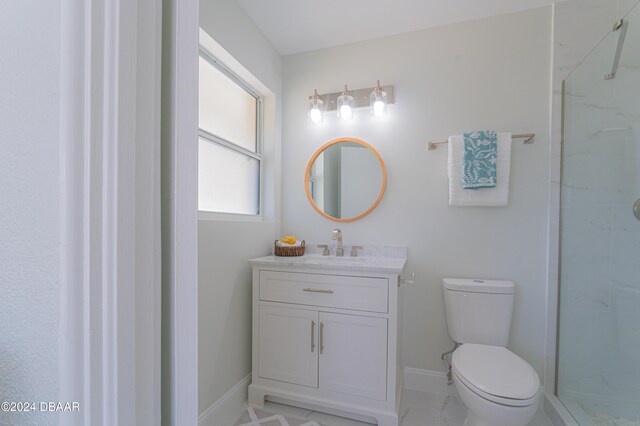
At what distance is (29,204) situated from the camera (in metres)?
0.42

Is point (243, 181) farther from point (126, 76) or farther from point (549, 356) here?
point (549, 356)

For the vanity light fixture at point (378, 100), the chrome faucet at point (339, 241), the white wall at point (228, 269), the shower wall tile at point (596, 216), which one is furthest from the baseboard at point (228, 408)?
the vanity light fixture at point (378, 100)

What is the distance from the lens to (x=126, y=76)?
1.27ft

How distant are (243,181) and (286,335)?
1045 mm

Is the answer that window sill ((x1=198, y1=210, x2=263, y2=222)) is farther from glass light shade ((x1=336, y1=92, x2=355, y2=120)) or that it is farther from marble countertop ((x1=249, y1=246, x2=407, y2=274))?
glass light shade ((x1=336, y1=92, x2=355, y2=120))

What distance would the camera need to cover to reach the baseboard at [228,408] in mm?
1474

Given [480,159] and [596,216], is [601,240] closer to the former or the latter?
[596,216]

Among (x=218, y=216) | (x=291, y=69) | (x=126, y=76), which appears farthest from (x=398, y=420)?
(x=291, y=69)

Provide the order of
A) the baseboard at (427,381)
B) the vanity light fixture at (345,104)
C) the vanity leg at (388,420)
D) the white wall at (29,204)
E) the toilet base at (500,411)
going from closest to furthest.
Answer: the white wall at (29,204)
the toilet base at (500,411)
the vanity leg at (388,420)
the baseboard at (427,381)
the vanity light fixture at (345,104)

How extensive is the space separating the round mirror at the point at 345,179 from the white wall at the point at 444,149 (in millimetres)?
58

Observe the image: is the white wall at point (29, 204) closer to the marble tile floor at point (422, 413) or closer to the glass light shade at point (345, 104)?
the marble tile floor at point (422, 413)

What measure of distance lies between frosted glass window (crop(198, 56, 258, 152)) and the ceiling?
1.51 ft

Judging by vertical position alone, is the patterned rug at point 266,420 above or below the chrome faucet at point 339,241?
below

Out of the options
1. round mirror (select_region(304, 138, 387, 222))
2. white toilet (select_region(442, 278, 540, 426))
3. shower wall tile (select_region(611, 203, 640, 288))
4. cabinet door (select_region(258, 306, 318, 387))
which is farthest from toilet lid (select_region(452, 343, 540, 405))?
round mirror (select_region(304, 138, 387, 222))
